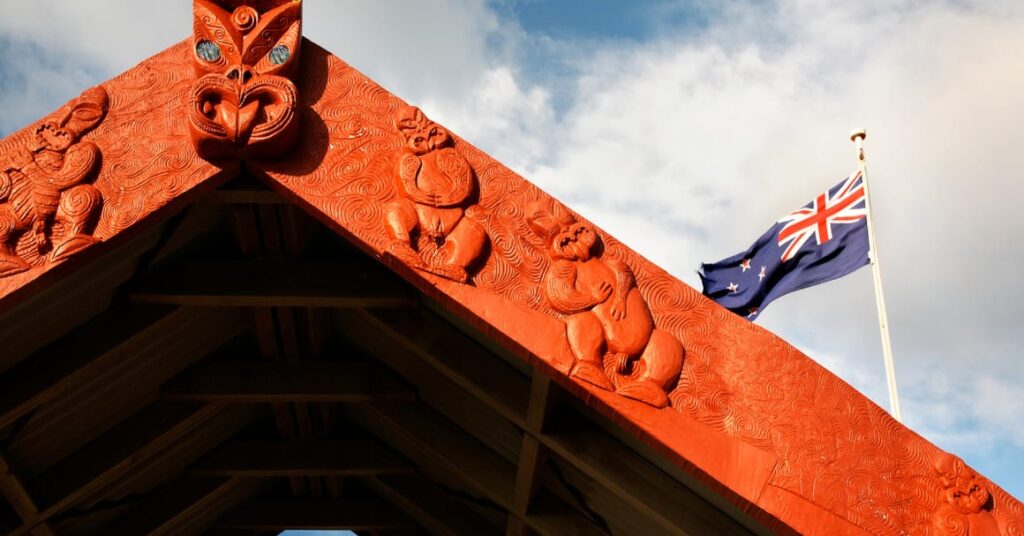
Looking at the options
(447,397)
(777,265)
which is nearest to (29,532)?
(447,397)

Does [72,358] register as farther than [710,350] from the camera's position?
Yes

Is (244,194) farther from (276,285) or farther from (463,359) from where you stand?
(463,359)

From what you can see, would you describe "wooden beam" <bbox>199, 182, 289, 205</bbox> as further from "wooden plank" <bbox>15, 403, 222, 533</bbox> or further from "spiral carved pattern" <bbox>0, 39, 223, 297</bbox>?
"wooden plank" <bbox>15, 403, 222, 533</bbox>

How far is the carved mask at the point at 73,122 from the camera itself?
4.20 metres

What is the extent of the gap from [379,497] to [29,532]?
313 centimetres

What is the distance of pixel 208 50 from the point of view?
4332 millimetres

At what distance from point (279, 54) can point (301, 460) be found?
4.07 meters

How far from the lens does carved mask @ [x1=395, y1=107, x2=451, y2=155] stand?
4441mm

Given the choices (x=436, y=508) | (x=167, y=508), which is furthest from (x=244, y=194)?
(x=436, y=508)

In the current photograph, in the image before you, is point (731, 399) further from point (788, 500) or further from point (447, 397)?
point (447, 397)

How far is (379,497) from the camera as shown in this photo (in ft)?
28.9

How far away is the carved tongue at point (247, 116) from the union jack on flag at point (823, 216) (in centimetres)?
432

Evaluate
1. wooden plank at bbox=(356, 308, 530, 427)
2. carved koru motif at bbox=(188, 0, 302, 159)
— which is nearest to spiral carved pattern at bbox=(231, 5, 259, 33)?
carved koru motif at bbox=(188, 0, 302, 159)

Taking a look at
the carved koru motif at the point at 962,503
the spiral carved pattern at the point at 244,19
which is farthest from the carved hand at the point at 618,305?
the spiral carved pattern at the point at 244,19
